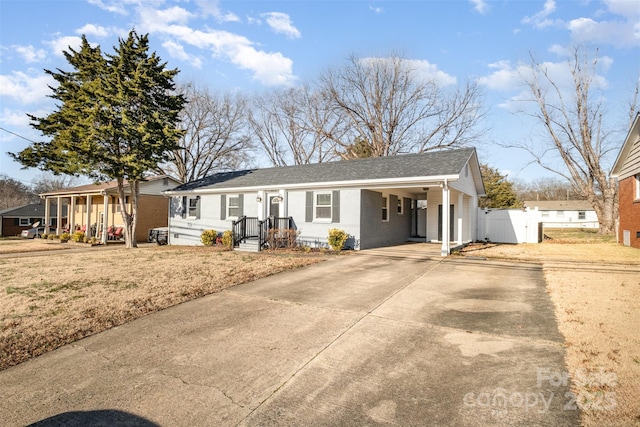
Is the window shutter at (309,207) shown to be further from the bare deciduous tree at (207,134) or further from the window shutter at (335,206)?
the bare deciduous tree at (207,134)

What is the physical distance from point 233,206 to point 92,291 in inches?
383

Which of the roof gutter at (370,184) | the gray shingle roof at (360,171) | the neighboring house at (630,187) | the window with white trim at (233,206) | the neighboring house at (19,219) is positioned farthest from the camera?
the neighboring house at (19,219)

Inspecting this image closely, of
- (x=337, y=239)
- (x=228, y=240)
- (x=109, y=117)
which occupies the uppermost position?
(x=109, y=117)

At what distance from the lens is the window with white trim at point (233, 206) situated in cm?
1588

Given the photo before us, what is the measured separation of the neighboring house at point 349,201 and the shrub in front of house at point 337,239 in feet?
1.92

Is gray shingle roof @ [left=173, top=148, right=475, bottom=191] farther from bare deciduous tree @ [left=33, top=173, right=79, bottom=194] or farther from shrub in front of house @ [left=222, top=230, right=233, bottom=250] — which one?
bare deciduous tree @ [left=33, top=173, right=79, bottom=194]

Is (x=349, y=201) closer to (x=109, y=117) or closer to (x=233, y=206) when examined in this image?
(x=233, y=206)

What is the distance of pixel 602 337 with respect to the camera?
3904 mm

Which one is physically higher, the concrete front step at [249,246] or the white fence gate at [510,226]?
the white fence gate at [510,226]

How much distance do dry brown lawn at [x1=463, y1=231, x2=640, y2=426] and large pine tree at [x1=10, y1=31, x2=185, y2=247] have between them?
1560cm

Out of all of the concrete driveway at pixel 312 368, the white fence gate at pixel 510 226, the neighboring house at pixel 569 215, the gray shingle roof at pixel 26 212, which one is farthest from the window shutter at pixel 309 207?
the neighboring house at pixel 569 215

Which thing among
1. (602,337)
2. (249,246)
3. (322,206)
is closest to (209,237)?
(249,246)

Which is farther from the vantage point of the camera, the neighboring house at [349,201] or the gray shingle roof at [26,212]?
the gray shingle roof at [26,212]

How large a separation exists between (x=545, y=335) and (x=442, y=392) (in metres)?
2.18
